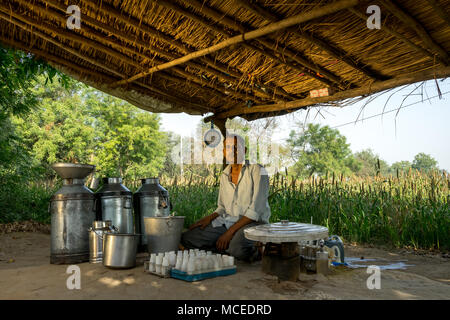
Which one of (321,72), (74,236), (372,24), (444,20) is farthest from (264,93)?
(74,236)

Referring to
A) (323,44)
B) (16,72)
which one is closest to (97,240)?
(323,44)

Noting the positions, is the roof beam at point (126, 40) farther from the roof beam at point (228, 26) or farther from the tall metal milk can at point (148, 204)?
the tall metal milk can at point (148, 204)

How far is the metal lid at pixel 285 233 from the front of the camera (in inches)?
114

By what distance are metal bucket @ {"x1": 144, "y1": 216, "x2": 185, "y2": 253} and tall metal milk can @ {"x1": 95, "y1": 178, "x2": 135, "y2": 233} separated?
454mm

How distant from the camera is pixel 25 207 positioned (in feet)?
25.7

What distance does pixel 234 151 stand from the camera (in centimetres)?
438

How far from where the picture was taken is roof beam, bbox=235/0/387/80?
10.5 feet

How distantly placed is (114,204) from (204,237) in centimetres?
125

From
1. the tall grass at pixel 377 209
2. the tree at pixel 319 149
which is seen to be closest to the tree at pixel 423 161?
the tree at pixel 319 149

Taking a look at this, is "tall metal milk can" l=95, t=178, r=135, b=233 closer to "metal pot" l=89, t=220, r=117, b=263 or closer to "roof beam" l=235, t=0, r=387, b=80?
"metal pot" l=89, t=220, r=117, b=263

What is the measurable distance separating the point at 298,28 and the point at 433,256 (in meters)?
3.65

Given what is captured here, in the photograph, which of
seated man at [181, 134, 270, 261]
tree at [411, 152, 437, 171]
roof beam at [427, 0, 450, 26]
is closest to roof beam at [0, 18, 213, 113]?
seated man at [181, 134, 270, 261]

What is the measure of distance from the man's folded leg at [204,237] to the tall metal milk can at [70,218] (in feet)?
4.19

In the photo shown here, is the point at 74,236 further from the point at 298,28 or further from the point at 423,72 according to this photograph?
the point at 423,72
